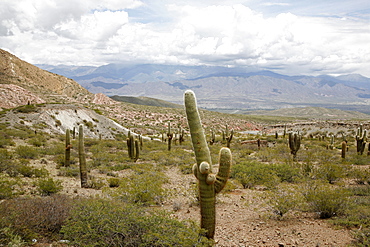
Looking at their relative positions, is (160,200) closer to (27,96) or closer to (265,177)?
(265,177)

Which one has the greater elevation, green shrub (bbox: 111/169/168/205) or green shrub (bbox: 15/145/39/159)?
green shrub (bbox: 15/145/39/159)

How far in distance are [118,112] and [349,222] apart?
212 ft

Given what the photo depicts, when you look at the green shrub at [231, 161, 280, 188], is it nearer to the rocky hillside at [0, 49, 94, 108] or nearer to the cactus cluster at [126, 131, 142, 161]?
the cactus cluster at [126, 131, 142, 161]

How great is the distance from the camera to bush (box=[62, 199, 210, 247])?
5.45 metres

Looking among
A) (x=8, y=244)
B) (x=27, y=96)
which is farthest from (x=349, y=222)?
(x=27, y=96)

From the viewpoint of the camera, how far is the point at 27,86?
62.0 metres

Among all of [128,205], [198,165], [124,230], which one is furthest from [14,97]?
[198,165]

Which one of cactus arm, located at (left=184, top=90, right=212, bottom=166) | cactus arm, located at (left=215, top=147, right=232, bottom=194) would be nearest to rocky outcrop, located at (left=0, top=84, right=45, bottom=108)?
cactus arm, located at (left=184, top=90, right=212, bottom=166)

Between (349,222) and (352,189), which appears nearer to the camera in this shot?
(349,222)

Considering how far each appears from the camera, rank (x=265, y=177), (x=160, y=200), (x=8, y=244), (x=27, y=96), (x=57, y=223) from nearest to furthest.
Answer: (x=8, y=244)
(x=57, y=223)
(x=160, y=200)
(x=265, y=177)
(x=27, y=96)

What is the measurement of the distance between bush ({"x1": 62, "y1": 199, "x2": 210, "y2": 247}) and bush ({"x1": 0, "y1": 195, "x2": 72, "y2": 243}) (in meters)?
0.57

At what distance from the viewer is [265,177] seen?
13.0 m

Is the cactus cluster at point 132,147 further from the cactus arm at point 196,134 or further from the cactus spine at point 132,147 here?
the cactus arm at point 196,134

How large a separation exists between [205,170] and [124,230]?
2.11 meters
